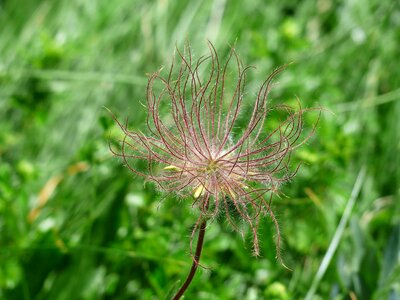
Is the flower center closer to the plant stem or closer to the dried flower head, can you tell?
the dried flower head

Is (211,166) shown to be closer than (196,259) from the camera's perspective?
No

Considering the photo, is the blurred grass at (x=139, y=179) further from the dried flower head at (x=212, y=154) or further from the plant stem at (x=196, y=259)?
the dried flower head at (x=212, y=154)

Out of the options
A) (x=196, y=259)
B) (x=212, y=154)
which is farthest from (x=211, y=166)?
(x=196, y=259)

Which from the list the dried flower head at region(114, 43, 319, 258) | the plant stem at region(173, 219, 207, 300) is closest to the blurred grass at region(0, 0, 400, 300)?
the plant stem at region(173, 219, 207, 300)

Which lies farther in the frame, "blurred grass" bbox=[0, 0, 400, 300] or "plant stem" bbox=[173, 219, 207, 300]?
"blurred grass" bbox=[0, 0, 400, 300]

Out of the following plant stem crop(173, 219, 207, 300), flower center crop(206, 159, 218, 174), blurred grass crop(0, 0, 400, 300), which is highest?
blurred grass crop(0, 0, 400, 300)

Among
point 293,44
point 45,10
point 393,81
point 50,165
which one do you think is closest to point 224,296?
point 50,165

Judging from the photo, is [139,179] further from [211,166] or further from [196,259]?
[196,259]

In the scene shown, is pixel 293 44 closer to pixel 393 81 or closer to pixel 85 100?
pixel 393 81
